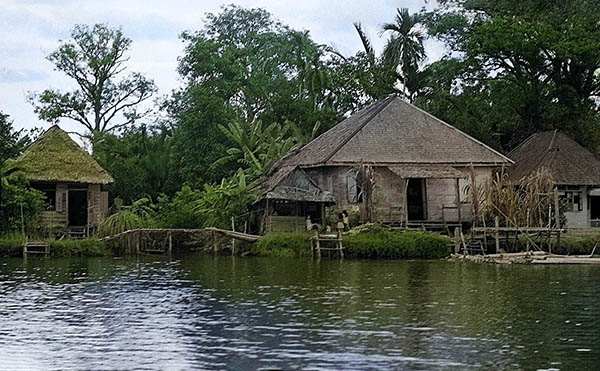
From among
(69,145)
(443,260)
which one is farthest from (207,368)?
(69,145)

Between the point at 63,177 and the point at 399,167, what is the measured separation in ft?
47.3

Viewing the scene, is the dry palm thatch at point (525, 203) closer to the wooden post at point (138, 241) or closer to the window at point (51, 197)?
the wooden post at point (138, 241)

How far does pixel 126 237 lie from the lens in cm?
3741

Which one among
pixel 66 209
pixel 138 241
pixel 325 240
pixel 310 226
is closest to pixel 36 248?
pixel 138 241

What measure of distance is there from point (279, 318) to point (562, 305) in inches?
255

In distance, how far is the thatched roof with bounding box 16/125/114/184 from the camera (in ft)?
131

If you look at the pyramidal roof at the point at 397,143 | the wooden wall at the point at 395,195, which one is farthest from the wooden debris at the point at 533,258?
the pyramidal roof at the point at 397,143

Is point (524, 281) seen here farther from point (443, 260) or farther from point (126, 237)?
point (126, 237)

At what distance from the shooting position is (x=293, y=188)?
37469 mm

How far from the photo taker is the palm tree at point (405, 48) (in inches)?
2005

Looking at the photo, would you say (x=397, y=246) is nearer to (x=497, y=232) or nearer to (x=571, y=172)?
(x=497, y=232)

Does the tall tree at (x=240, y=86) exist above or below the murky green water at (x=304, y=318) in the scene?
above

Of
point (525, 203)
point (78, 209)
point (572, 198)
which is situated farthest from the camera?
point (78, 209)

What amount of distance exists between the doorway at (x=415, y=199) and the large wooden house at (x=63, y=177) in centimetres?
1308
